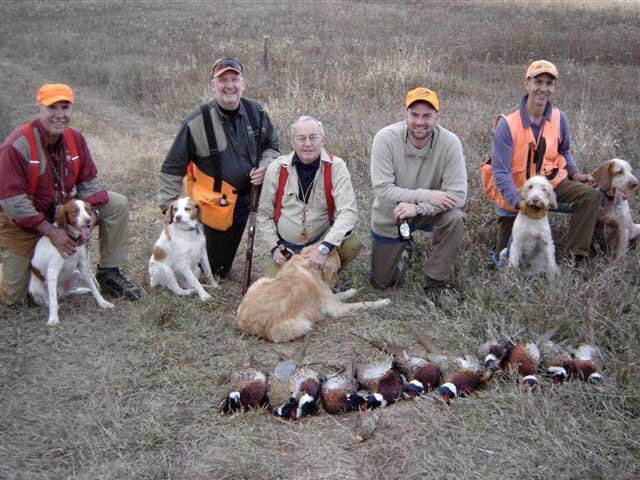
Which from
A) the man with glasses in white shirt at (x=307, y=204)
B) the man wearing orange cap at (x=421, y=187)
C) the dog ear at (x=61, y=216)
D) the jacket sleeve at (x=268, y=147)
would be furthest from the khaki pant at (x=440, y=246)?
the dog ear at (x=61, y=216)

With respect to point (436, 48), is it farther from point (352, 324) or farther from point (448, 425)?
point (448, 425)

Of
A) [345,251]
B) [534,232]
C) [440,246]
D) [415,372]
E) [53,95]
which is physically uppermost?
[53,95]

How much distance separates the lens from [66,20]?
2373cm

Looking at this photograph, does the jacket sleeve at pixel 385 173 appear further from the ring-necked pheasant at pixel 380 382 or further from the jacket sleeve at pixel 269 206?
the ring-necked pheasant at pixel 380 382

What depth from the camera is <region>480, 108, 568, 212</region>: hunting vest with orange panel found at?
5.22 m

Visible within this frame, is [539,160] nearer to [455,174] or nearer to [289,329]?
[455,174]

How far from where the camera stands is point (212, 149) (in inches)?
210

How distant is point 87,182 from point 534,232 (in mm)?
3913

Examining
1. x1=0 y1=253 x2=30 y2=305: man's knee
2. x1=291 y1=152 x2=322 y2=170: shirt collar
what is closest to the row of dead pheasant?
x1=291 y1=152 x2=322 y2=170: shirt collar

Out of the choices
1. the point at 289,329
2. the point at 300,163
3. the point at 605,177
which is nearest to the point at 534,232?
the point at 605,177

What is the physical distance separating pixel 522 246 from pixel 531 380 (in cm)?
181

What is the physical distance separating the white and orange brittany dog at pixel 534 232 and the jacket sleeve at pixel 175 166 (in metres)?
2.95

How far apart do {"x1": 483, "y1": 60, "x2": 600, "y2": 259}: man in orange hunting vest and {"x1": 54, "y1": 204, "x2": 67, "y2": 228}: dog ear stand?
3.70 metres

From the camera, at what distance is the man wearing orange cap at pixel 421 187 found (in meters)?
4.89
